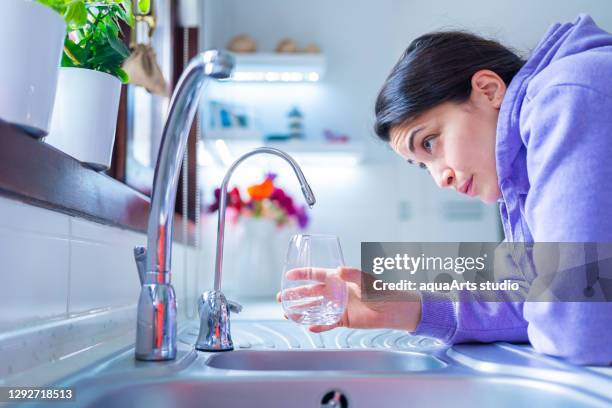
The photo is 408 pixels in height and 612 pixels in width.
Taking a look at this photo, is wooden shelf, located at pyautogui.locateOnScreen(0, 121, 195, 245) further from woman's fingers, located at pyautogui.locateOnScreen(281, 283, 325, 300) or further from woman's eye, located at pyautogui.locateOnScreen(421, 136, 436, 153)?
woman's eye, located at pyautogui.locateOnScreen(421, 136, 436, 153)

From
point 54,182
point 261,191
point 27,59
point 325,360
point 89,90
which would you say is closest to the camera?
point 27,59

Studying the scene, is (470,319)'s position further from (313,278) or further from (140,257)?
(140,257)

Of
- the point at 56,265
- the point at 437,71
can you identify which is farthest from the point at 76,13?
the point at 437,71

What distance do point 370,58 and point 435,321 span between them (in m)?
2.06

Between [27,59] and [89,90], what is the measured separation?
0.22 meters

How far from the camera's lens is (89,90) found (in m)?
0.80

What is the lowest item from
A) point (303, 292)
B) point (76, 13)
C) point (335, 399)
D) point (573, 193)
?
point (335, 399)

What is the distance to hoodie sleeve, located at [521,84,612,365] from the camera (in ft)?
2.19

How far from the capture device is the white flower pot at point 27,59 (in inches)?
22.5

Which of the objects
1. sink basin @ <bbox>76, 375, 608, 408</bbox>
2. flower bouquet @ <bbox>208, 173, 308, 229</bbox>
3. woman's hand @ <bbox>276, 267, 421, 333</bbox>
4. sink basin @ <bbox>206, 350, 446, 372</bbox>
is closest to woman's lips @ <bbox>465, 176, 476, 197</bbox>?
woman's hand @ <bbox>276, 267, 421, 333</bbox>

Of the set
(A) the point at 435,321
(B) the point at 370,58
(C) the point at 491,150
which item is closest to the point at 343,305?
(A) the point at 435,321

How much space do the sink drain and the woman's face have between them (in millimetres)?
497

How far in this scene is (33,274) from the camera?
2.14 ft

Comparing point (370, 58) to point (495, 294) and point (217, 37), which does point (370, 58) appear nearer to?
point (217, 37)
